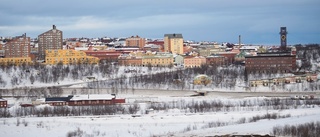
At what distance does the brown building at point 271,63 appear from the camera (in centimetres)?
6338

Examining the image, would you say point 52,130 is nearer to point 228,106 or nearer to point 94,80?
point 228,106

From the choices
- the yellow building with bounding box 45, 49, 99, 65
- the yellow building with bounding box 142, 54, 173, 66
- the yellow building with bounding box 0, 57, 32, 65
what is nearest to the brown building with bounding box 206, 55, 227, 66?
the yellow building with bounding box 142, 54, 173, 66

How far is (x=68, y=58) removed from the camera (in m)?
74.5

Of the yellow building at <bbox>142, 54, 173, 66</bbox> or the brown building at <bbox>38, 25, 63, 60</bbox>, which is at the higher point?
the brown building at <bbox>38, 25, 63, 60</bbox>

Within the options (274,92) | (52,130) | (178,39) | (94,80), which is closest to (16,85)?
(94,80)

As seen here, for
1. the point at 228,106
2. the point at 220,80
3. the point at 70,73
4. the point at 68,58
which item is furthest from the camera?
the point at 68,58

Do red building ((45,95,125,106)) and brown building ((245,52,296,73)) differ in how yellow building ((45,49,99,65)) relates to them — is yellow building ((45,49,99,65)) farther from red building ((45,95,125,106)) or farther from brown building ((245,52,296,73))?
red building ((45,95,125,106))

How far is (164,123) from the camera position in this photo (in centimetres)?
3108

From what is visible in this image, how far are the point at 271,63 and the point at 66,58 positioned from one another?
25.5 metres

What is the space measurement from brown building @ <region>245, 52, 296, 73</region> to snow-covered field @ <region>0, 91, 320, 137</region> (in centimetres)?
2637

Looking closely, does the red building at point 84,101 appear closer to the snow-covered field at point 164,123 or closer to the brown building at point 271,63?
the snow-covered field at point 164,123

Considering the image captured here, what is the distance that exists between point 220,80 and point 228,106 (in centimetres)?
1706

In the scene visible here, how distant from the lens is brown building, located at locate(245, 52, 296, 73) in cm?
6338

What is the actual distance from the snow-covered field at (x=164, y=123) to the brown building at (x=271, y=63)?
26374mm
